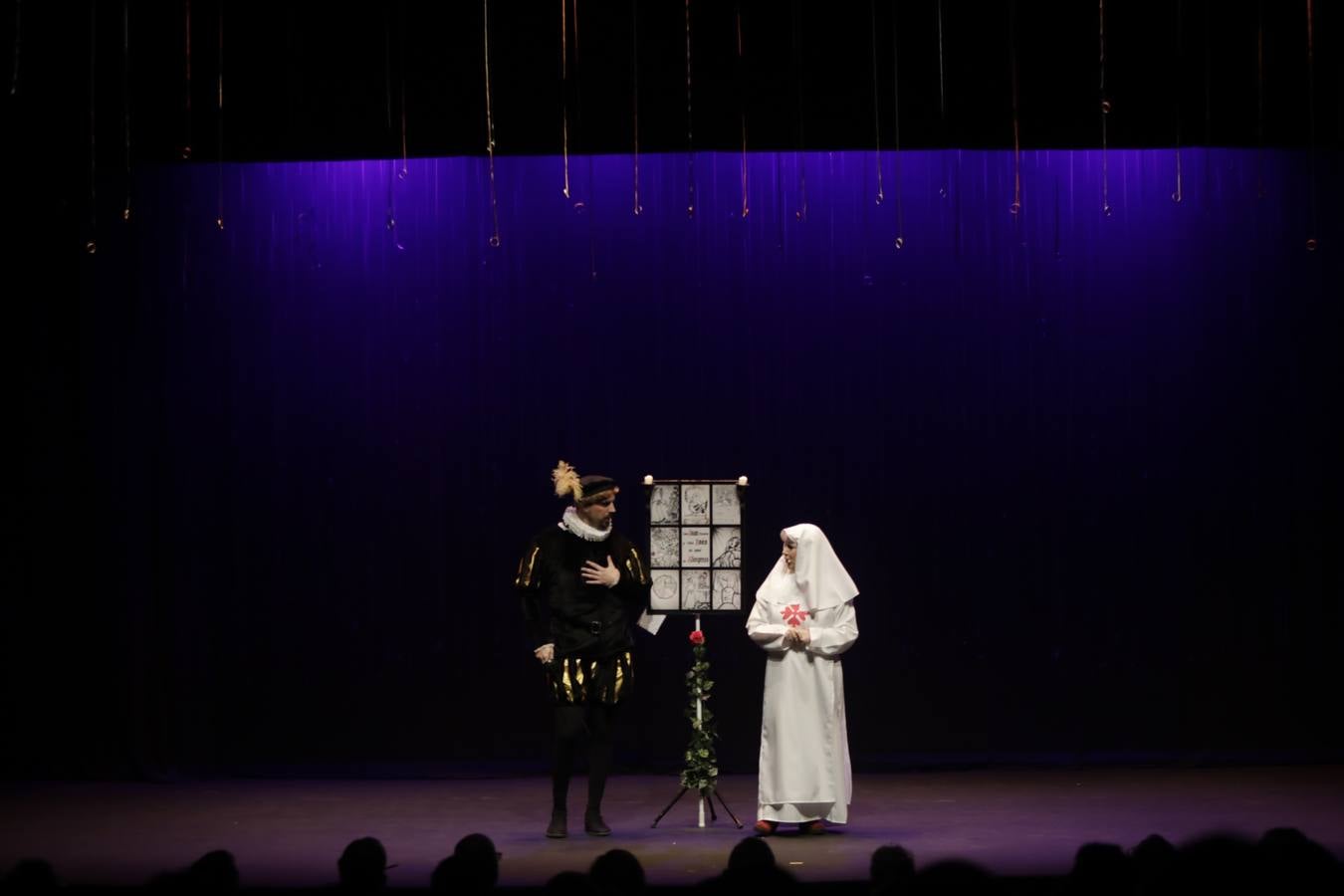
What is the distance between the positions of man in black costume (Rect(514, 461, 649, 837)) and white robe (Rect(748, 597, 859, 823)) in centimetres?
57

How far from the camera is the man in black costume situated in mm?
6852

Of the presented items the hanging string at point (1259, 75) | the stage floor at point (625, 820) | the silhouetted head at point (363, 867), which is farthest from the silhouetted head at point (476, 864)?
the hanging string at point (1259, 75)

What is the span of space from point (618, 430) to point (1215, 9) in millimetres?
3530

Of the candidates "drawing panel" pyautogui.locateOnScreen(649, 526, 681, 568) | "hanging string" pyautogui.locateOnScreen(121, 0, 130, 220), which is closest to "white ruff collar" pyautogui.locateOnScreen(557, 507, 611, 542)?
"drawing panel" pyautogui.locateOnScreen(649, 526, 681, 568)

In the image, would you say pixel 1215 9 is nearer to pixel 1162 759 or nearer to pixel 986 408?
pixel 986 408

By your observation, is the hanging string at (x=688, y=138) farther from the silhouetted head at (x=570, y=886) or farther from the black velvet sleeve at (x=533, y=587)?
the silhouetted head at (x=570, y=886)

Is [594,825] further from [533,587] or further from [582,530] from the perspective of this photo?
[582,530]

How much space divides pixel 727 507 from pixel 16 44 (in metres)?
4.03

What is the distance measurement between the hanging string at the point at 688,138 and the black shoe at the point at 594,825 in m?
3.25

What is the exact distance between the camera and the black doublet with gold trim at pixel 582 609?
686cm

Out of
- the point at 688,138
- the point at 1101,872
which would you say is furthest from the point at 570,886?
the point at 688,138

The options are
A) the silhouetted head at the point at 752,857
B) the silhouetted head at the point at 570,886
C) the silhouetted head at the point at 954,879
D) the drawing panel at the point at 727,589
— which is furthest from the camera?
the drawing panel at the point at 727,589

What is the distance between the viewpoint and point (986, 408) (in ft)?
28.9

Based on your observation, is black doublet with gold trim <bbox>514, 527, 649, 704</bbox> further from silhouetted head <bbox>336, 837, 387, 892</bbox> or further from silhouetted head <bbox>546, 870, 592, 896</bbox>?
silhouetted head <bbox>546, 870, 592, 896</bbox>
